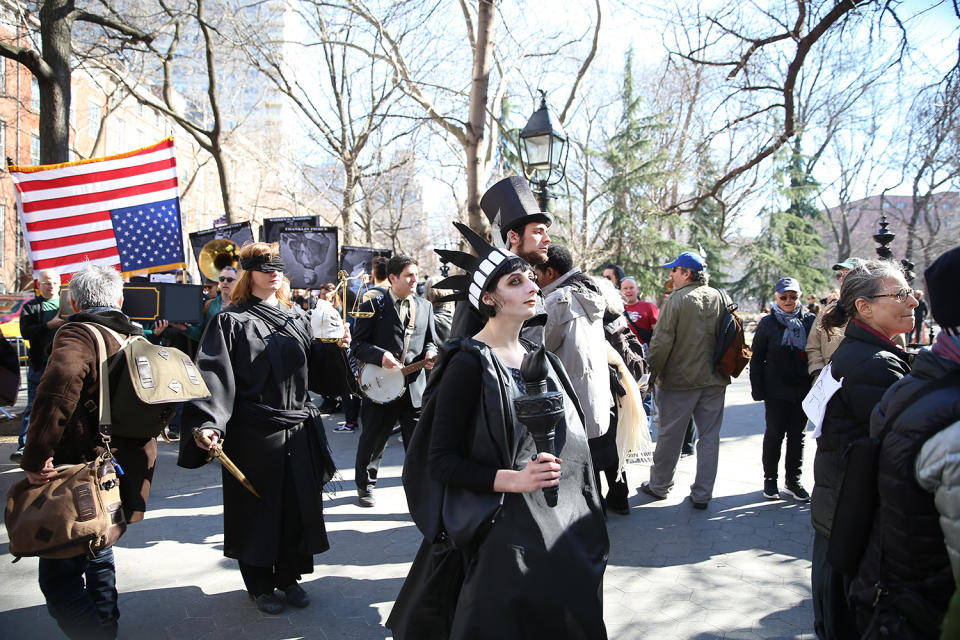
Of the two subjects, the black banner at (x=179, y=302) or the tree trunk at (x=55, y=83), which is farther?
the tree trunk at (x=55, y=83)

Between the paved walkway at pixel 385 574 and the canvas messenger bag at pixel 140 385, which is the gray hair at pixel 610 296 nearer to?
Answer: the paved walkway at pixel 385 574

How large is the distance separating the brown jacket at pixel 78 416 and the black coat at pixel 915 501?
10.4 ft

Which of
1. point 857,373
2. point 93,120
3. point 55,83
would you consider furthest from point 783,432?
point 93,120

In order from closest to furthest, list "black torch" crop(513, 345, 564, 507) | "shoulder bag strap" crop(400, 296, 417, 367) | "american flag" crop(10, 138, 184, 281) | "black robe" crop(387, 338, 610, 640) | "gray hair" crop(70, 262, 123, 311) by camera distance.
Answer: "black torch" crop(513, 345, 564, 507)
"black robe" crop(387, 338, 610, 640)
"gray hair" crop(70, 262, 123, 311)
"shoulder bag strap" crop(400, 296, 417, 367)
"american flag" crop(10, 138, 184, 281)

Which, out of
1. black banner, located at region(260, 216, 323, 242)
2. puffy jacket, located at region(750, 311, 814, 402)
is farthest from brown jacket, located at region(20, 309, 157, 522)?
black banner, located at region(260, 216, 323, 242)

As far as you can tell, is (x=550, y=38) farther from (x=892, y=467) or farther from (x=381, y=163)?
(x=892, y=467)

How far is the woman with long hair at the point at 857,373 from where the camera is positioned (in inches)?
105

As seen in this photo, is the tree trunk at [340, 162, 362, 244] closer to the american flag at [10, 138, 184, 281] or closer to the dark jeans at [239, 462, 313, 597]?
the american flag at [10, 138, 184, 281]

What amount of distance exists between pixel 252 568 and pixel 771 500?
4305mm

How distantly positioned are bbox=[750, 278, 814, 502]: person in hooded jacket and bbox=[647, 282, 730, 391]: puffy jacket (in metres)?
0.41

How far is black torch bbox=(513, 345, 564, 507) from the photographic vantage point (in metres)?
1.94

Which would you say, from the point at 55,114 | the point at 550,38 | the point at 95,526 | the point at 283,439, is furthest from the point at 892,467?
the point at 550,38

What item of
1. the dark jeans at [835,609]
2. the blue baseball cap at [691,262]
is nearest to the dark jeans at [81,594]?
the dark jeans at [835,609]

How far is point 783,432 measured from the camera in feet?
18.3
